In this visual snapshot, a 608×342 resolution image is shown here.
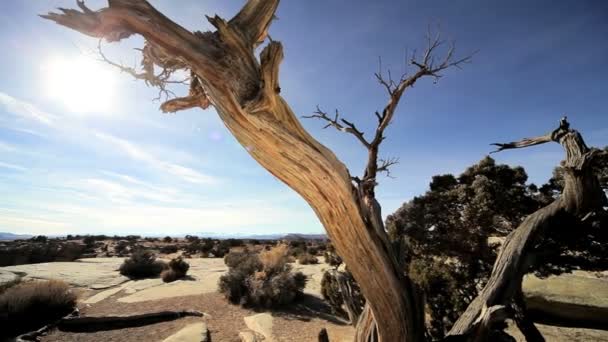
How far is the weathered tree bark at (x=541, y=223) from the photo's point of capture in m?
2.83

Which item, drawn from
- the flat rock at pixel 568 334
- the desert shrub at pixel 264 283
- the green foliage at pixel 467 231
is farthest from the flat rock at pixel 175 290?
the flat rock at pixel 568 334

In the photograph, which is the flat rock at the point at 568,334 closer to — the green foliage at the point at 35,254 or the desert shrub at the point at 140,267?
the desert shrub at the point at 140,267

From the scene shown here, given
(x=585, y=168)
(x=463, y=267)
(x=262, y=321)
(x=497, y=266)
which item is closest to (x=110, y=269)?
(x=262, y=321)

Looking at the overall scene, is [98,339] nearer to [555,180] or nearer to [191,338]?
[191,338]

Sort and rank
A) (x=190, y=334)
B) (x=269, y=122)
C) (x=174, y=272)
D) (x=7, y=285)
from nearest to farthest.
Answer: (x=269, y=122) < (x=190, y=334) < (x=7, y=285) < (x=174, y=272)

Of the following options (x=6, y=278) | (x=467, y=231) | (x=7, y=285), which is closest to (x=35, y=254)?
(x=6, y=278)

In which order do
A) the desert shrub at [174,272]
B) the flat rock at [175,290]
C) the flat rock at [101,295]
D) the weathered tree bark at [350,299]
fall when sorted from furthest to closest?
the desert shrub at [174,272], the flat rock at [175,290], the flat rock at [101,295], the weathered tree bark at [350,299]

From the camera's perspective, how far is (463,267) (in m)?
6.96

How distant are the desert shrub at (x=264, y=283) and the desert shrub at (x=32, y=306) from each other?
4.61 metres

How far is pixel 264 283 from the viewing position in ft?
31.3

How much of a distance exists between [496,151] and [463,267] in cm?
Answer: 419

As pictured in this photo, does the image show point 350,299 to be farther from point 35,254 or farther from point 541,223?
point 35,254

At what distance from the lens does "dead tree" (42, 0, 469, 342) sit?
1.91m

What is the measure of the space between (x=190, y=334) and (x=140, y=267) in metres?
10.4
